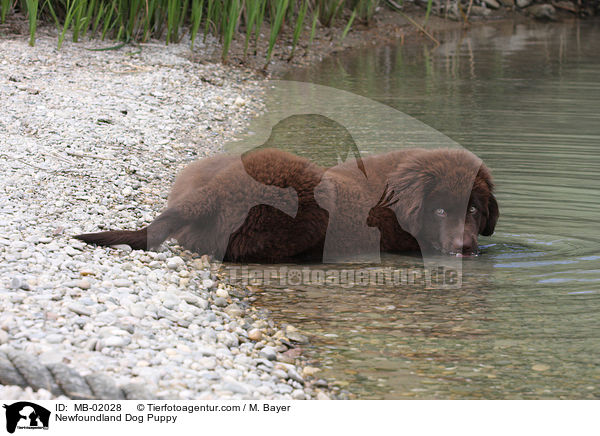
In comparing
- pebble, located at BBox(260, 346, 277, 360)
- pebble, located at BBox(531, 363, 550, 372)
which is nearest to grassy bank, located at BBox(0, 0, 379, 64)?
pebble, located at BBox(260, 346, 277, 360)

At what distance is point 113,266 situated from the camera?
3688 millimetres

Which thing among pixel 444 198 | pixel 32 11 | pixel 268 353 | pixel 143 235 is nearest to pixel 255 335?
pixel 268 353

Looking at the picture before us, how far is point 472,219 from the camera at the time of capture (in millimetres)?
4379

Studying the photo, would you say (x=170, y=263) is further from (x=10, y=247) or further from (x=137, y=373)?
(x=137, y=373)

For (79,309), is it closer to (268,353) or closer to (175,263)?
(268,353)

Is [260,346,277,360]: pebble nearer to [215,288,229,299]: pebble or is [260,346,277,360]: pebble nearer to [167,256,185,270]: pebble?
[215,288,229,299]: pebble

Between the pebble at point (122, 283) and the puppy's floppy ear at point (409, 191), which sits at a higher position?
the puppy's floppy ear at point (409, 191)

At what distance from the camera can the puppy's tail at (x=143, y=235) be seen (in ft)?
12.6

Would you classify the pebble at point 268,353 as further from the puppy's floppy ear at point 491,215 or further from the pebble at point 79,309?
the puppy's floppy ear at point 491,215

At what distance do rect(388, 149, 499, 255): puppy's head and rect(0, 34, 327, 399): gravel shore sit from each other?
43.5 inches

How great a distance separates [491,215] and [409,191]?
0.55 metres
